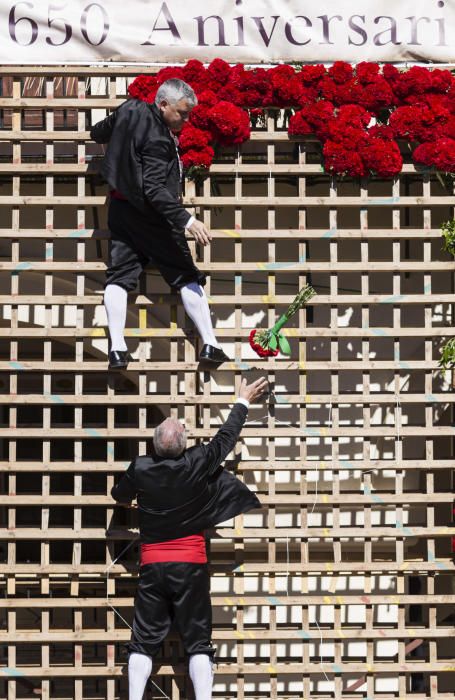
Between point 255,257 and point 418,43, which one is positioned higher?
point 418,43

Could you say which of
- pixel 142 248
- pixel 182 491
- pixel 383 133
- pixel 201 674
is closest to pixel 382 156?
pixel 383 133

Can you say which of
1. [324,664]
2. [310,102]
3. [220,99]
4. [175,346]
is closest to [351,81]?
[310,102]

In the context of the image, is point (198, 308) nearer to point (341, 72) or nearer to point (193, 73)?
point (193, 73)

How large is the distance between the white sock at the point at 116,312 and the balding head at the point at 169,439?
502 mm

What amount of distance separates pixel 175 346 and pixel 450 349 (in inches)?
50.2

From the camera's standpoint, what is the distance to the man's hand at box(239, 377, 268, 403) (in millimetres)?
4430

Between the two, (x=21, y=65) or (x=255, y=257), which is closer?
(x=21, y=65)

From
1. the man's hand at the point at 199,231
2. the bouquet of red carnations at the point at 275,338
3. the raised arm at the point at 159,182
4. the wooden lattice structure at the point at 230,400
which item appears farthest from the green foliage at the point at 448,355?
the raised arm at the point at 159,182

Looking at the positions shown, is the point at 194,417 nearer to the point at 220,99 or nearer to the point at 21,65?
the point at 220,99

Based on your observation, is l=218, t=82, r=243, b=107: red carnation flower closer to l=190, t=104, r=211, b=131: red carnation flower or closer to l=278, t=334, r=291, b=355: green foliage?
A: l=190, t=104, r=211, b=131: red carnation flower

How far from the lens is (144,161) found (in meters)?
4.32

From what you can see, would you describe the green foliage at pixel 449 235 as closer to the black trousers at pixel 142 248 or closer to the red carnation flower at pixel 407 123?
the red carnation flower at pixel 407 123

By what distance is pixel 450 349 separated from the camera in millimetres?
4605

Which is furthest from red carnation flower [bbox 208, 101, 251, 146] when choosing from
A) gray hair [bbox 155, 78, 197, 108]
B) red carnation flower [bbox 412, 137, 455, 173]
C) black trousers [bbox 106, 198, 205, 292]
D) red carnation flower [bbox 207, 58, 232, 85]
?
red carnation flower [bbox 412, 137, 455, 173]
